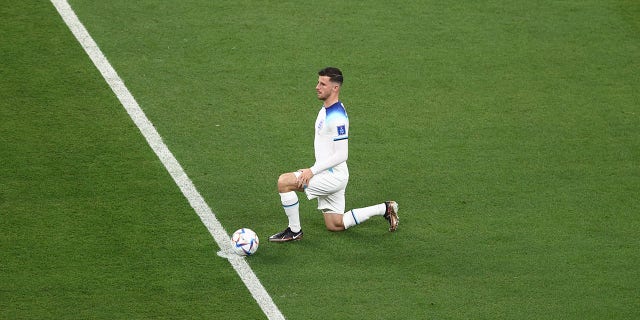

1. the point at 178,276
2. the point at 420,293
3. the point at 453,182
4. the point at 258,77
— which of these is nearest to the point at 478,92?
the point at 453,182

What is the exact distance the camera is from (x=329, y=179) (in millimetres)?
10031

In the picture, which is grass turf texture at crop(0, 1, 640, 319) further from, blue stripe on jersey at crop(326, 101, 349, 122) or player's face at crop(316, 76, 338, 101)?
player's face at crop(316, 76, 338, 101)

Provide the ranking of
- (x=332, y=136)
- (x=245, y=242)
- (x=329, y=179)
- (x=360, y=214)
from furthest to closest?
(x=360, y=214)
(x=329, y=179)
(x=332, y=136)
(x=245, y=242)

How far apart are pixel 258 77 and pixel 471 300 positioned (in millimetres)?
4803

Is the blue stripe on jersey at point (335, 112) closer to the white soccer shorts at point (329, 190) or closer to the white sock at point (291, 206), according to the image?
the white soccer shorts at point (329, 190)

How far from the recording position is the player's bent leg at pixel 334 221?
1027cm

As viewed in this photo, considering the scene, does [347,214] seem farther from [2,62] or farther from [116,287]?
[2,62]

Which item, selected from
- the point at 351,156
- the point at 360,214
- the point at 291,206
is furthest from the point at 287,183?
the point at 351,156

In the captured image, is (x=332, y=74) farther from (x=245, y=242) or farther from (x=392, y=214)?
(x=245, y=242)

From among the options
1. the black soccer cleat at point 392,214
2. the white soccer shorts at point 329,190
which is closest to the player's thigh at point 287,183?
the white soccer shorts at point 329,190

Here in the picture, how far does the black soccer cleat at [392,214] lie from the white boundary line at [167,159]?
157cm

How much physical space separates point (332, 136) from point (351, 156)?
1.68 meters

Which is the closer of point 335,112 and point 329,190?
point 335,112

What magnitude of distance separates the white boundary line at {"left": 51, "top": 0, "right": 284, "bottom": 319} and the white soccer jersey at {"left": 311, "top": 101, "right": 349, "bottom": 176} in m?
1.20
